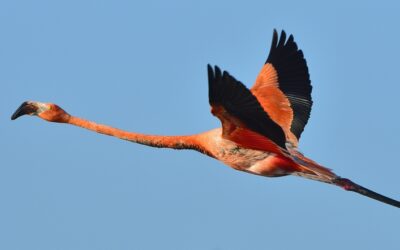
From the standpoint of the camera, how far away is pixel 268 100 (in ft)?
47.8

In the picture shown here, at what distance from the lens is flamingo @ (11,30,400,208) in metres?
11.3

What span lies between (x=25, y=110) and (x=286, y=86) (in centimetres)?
458

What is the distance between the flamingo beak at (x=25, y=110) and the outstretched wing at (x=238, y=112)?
358cm

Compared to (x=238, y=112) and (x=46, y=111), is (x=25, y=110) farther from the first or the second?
(x=238, y=112)

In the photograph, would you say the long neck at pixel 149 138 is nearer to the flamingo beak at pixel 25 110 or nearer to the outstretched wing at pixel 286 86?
the flamingo beak at pixel 25 110

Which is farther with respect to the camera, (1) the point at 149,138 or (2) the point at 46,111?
(2) the point at 46,111

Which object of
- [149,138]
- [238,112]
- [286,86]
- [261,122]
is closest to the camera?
[238,112]

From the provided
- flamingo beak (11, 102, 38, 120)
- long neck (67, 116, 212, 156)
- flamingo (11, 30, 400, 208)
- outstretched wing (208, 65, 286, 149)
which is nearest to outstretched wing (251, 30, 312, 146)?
flamingo (11, 30, 400, 208)

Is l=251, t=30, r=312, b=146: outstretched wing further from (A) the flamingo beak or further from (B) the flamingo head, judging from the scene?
(A) the flamingo beak

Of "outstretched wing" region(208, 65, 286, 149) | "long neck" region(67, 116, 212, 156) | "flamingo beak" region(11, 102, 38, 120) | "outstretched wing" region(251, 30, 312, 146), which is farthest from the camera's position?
"outstretched wing" region(251, 30, 312, 146)

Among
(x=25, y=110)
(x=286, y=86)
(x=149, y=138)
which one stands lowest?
(x=149, y=138)

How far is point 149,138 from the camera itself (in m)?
13.7

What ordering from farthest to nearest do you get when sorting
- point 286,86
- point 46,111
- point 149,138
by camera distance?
1. point 286,86
2. point 46,111
3. point 149,138

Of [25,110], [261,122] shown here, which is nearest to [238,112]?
[261,122]
